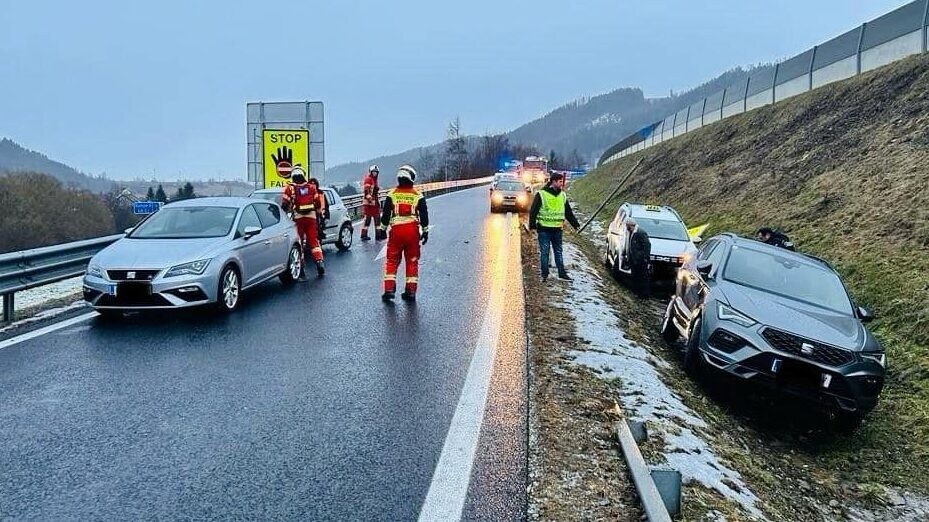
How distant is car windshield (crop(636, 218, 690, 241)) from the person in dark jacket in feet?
2.39

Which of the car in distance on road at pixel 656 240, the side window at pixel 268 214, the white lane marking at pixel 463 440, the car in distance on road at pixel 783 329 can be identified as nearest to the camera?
the white lane marking at pixel 463 440

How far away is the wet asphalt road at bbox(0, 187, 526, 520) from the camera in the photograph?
12.1 ft

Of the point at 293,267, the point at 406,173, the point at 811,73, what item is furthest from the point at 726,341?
the point at 811,73

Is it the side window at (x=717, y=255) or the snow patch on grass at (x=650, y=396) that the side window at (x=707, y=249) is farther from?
the snow patch on grass at (x=650, y=396)

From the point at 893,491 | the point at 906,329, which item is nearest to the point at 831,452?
the point at 893,491

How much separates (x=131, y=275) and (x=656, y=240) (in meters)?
9.93

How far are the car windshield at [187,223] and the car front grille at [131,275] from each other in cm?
126

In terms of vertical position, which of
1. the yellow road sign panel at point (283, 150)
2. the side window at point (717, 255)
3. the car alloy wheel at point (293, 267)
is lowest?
the car alloy wheel at point (293, 267)

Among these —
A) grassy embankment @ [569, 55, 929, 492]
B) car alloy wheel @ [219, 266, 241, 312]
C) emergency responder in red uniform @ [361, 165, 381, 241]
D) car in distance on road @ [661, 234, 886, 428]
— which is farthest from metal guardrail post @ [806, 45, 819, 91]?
car alloy wheel @ [219, 266, 241, 312]

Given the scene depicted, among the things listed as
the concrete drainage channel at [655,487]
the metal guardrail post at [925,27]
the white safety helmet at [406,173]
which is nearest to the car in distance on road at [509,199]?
the metal guardrail post at [925,27]

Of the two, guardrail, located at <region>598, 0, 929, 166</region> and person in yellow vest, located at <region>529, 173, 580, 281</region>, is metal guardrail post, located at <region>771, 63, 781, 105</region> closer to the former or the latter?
guardrail, located at <region>598, 0, 929, 166</region>

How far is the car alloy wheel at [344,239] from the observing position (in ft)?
A: 52.0

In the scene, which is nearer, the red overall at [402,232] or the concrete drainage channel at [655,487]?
the concrete drainage channel at [655,487]

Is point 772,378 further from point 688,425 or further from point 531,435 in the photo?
point 531,435
